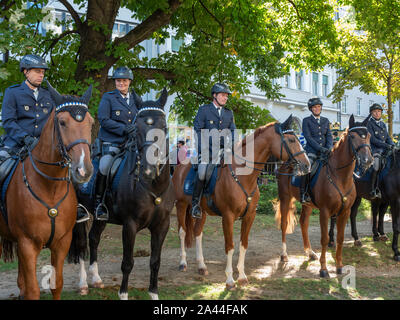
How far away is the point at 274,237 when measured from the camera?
13.2 metres

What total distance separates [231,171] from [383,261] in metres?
4.58

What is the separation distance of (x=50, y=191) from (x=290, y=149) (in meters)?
4.17

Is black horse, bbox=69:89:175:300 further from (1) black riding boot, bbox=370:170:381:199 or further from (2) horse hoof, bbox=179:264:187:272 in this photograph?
(1) black riding boot, bbox=370:170:381:199

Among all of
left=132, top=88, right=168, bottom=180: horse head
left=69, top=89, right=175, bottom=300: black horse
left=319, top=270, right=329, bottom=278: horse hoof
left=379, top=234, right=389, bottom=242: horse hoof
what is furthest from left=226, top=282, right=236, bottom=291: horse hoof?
left=379, top=234, right=389, bottom=242: horse hoof

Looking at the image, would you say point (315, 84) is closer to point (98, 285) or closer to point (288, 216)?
point (288, 216)

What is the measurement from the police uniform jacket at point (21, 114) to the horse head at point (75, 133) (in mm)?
1035

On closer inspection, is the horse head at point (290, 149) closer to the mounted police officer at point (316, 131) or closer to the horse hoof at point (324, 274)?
the mounted police officer at point (316, 131)

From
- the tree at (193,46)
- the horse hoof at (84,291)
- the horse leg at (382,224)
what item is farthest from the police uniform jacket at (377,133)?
the horse hoof at (84,291)

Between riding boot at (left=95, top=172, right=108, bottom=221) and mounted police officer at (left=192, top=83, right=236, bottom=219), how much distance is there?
6.28 ft

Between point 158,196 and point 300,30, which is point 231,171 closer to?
point 158,196

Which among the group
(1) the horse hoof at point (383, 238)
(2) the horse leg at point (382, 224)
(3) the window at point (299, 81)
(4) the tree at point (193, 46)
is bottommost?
(1) the horse hoof at point (383, 238)

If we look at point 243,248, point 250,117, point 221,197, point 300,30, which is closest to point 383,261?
point 243,248

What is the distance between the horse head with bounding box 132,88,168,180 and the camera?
17.4ft

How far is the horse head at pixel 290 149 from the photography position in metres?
7.36
